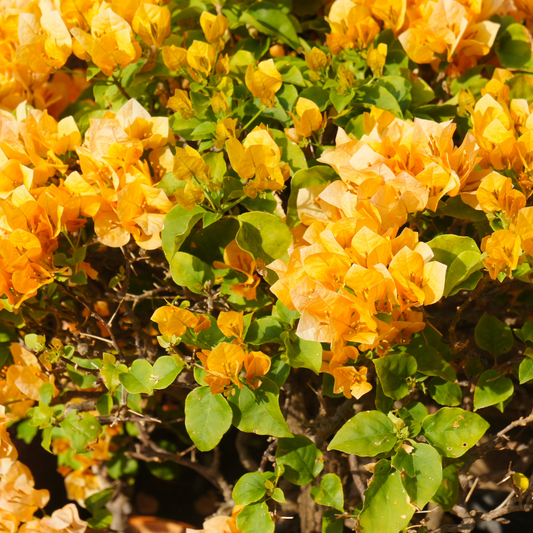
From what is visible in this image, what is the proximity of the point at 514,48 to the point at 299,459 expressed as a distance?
88 centimetres

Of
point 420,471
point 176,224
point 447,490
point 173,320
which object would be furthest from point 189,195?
point 447,490

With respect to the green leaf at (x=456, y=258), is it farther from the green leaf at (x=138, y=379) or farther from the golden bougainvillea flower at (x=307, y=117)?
the green leaf at (x=138, y=379)

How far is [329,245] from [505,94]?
0.48m

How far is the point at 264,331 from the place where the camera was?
808 millimetres

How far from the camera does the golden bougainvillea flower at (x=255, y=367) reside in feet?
2.44

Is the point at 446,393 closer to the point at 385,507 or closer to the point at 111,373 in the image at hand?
the point at 385,507

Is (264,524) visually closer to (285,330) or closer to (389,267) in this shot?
(285,330)

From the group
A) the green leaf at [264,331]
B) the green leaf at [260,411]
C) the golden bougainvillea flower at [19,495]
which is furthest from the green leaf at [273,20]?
the golden bougainvillea flower at [19,495]

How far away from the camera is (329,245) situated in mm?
731

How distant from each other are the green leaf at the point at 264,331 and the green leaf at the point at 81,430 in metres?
0.33

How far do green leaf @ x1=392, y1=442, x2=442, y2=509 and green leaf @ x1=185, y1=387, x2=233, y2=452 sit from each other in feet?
0.76

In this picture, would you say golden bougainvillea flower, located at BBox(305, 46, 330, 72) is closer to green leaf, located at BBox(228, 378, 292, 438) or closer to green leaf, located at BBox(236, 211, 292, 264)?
green leaf, located at BBox(236, 211, 292, 264)

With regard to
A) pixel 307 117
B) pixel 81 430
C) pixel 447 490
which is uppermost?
pixel 307 117

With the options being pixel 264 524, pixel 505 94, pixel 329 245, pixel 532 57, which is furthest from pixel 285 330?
pixel 532 57
